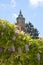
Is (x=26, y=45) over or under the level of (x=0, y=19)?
under

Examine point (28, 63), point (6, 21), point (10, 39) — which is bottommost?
point (28, 63)

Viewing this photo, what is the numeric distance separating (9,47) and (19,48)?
0.25 metres

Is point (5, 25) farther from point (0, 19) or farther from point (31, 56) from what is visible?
point (31, 56)

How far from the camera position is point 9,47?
7.73 m

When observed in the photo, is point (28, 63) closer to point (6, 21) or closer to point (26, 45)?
point (26, 45)

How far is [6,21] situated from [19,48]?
80 cm

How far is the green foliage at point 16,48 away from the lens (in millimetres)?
7680

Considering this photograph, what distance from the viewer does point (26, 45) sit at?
7879mm

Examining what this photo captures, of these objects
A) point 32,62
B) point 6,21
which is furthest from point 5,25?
point 32,62

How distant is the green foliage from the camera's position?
7.68 m

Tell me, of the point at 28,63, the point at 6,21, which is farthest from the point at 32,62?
the point at 6,21

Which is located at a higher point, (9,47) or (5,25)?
(5,25)

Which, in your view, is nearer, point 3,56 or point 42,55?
point 3,56

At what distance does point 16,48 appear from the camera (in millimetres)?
7840
